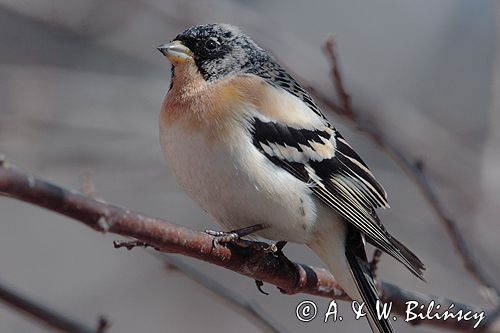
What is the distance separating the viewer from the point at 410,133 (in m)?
4.15

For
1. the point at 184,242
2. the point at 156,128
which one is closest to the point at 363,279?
the point at 184,242

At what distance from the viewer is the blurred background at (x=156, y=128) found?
4156 millimetres

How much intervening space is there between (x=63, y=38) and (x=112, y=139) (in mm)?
1864

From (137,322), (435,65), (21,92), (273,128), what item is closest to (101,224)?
(273,128)

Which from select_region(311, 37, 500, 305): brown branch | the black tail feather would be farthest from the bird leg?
select_region(311, 37, 500, 305): brown branch

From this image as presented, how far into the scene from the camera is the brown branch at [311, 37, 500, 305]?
8.70 feet

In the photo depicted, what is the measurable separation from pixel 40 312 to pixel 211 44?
5.15 ft

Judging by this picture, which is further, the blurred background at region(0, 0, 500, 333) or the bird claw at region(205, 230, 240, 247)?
the blurred background at region(0, 0, 500, 333)

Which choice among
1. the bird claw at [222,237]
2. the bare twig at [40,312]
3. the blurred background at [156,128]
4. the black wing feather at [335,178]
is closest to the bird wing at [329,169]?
the black wing feather at [335,178]

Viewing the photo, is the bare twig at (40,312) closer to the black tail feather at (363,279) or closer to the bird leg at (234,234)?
the bird leg at (234,234)

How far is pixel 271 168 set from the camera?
9.36 ft

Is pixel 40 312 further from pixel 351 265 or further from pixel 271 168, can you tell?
pixel 351 265

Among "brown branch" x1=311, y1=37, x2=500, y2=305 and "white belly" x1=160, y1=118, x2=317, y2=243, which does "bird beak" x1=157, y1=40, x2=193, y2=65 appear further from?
"brown branch" x1=311, y1=37, x2=500, y2=305

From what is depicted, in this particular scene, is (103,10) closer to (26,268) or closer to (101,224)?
(26,268)
